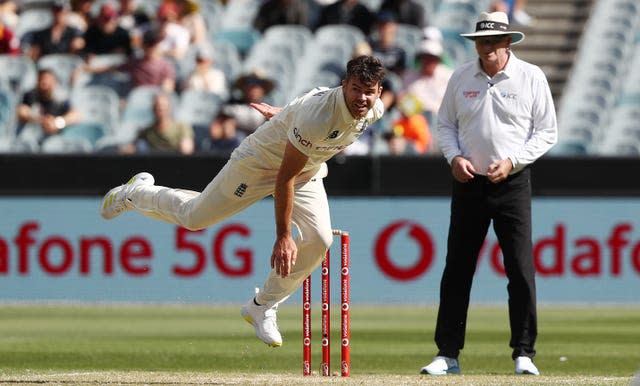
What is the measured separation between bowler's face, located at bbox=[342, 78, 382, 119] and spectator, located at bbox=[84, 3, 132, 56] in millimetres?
9470

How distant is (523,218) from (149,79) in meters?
8.45

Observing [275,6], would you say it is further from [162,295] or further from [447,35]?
[162,295]

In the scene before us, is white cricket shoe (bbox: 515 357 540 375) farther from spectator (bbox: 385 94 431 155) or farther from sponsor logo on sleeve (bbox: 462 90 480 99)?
spectator (bbox: 385 94 431 155)

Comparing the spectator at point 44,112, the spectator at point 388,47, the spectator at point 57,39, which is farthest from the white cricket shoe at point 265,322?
the spectator at point 57,39

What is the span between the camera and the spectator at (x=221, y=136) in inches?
569

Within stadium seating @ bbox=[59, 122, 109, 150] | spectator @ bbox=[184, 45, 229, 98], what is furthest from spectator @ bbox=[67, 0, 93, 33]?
stadium seating @ bbox=[59, 122, 109, 150]

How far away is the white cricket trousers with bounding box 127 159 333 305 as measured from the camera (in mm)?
7820

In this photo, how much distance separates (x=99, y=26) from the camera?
54.0 ft

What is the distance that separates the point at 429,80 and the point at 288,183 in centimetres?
828

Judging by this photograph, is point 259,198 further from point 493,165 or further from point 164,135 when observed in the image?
point 164,135

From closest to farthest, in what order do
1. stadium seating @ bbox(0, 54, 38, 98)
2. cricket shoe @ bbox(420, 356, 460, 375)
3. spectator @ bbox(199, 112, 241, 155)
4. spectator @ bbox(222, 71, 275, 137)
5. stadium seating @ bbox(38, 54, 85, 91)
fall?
cricket shoe @ bbox(420, 356, 460, 375) < spectator @ bbox(199, 112, 241, 155) < spectator @ bbox(222, 71, 275, 137) < stadium seating @ bbox(0, 54, 38, 98) < stadium seating @ bbox(38, 54, 85, 91)

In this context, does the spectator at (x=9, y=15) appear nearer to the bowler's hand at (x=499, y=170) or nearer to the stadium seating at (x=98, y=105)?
the stadium seating at (x=98, y=105)

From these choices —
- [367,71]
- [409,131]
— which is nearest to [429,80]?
[409,131]

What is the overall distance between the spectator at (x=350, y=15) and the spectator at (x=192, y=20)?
141 centimetres
